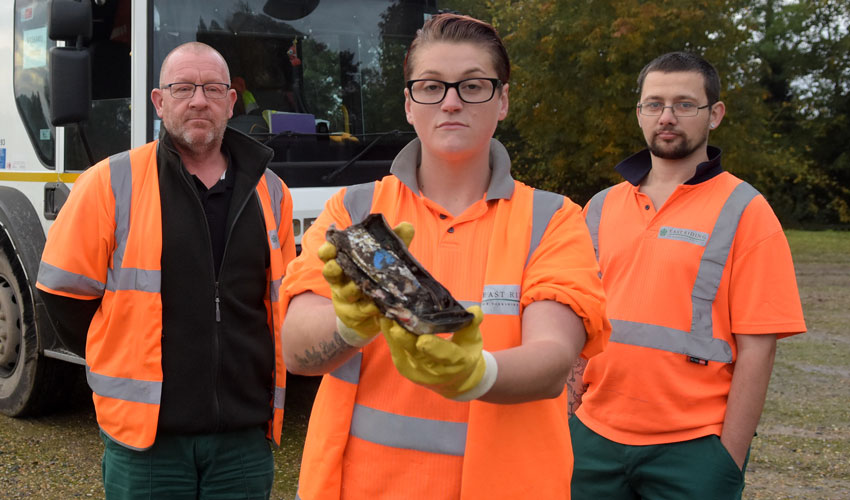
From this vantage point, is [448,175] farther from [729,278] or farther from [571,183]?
[571,183]

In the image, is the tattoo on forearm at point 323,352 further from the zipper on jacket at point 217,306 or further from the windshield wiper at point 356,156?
the windshield wiper at point 356,156

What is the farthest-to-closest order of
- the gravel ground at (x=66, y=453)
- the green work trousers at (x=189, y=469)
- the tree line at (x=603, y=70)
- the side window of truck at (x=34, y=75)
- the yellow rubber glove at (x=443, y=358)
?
the tree line at (x=603, y=70)
the side window of truck at (x=34, y=75)
the gravel ground at (x=66, y=453)
the green work trousers at (x=189, y=469)
the yellow rubber glove at (x=443, y=358)

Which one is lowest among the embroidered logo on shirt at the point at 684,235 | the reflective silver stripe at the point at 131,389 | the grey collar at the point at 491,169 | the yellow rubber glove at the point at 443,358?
the reflective silver stripe at the point at 131,389

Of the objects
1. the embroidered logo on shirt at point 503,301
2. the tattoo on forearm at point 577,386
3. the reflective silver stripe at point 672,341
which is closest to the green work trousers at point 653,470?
the tattoo on forearm at point 577,386

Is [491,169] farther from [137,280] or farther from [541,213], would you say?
[137,280]

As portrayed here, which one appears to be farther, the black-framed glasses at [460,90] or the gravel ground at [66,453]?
the gravel ground at [66,453]

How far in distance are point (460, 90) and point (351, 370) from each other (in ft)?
2.09

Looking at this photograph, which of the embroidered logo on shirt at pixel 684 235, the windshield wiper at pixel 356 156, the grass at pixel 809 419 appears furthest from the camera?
the windshield wiper at pixel 356 156

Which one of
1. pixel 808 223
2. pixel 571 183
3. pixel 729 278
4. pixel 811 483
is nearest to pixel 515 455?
pixel 729 278

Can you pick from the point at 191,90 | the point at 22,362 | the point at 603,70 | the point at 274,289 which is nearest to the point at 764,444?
the point at 274,289

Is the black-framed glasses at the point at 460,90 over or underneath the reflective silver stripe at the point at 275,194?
over

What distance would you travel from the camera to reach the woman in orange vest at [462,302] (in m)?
1.83

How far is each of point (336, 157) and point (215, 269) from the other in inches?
103

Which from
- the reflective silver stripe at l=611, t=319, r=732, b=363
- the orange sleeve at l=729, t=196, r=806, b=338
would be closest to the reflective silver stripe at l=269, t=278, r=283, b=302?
the reflective silver stripe at l=611, t=319, r=732, b=363
